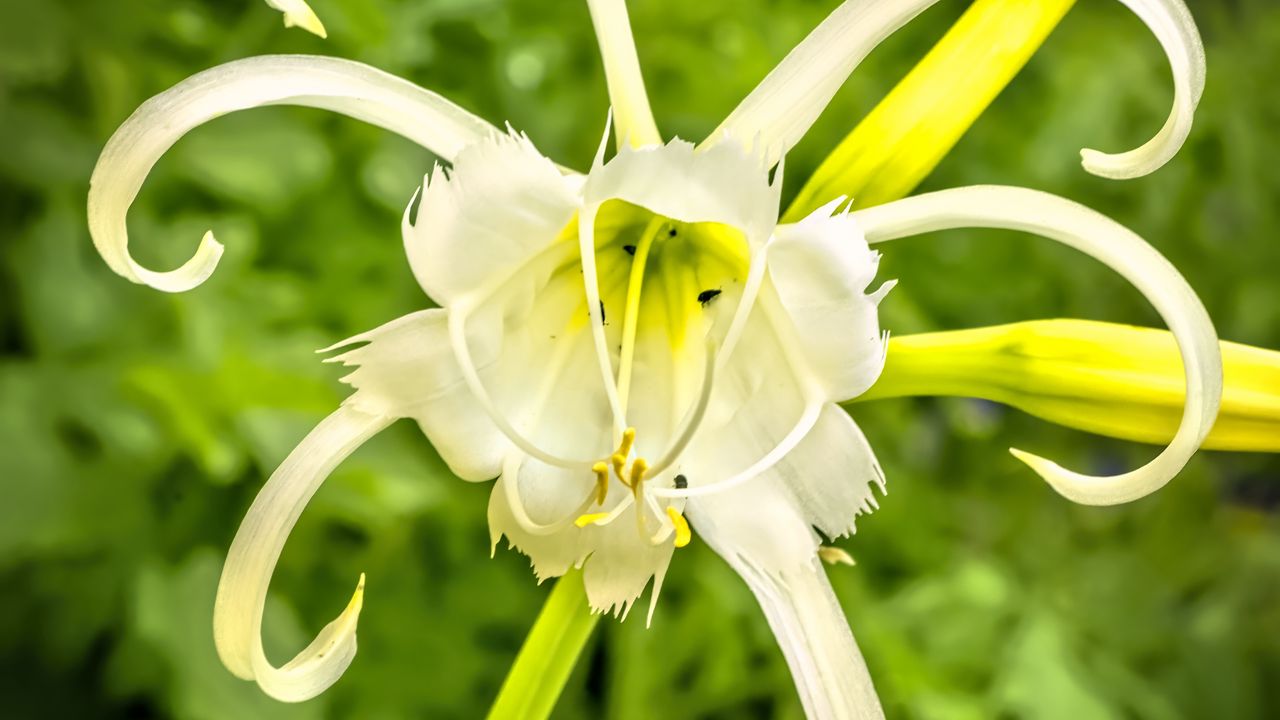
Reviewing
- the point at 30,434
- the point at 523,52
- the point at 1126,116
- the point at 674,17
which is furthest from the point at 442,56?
the point at 1126,116

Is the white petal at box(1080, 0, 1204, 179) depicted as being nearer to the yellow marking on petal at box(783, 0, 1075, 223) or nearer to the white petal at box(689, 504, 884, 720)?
the yellow marking on petal at box(783, 0, 1075, 223)

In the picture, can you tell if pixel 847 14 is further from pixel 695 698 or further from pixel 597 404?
pixel 695 698

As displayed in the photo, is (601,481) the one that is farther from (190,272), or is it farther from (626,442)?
(190,272)

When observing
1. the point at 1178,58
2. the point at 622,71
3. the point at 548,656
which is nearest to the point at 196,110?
the point at 622,71

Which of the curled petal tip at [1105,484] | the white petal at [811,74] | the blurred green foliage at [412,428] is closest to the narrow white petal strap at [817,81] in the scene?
the white petal at [811,74]

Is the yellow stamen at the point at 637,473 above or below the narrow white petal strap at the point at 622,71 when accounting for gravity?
below

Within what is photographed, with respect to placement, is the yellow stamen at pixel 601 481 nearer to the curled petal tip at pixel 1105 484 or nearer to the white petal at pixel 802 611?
the white petal at pixel 802 611
